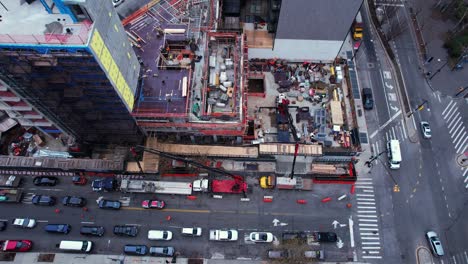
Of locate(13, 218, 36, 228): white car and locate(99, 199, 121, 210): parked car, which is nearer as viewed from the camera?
locate(13, 218, 36, 228): white car

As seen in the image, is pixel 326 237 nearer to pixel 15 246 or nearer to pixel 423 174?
pixel 423 174

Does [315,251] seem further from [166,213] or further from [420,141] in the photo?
[420,141]

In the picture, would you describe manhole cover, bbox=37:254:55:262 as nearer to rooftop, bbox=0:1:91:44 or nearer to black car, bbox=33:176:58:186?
black car, bbox=33:176:58:186

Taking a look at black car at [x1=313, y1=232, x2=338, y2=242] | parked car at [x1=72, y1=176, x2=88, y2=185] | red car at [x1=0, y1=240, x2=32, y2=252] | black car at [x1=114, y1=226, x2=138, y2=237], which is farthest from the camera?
parked car at [x1=72, y1=176, x2=88, y2=185]

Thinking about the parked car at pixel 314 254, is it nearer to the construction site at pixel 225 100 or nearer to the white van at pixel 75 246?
the construction site at pixel 225 100

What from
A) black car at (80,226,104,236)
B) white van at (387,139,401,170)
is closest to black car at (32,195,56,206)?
black car at (80,226,104,236)

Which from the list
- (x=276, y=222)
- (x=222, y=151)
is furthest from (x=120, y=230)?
(x=276, y=222)

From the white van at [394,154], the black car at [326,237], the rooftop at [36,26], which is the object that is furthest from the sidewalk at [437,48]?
the rooftop at [36,26]
